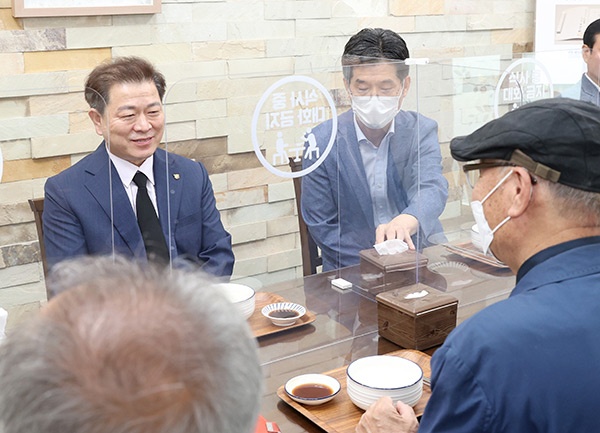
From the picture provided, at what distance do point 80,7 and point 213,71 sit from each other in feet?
2.01

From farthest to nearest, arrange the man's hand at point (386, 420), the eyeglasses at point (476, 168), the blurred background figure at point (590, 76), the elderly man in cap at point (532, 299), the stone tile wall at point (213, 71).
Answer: the blurred background figure at point (590, 76), the stone tile wall at point (213, 71), the man's hand at point (386, 420), the eyeglasses at point (476, 168), the elderly man in cap at point (532, 299)

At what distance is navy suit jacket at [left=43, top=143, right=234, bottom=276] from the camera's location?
6.84 feet

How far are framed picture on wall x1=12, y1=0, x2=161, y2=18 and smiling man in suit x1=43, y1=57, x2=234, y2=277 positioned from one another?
795 millimetres

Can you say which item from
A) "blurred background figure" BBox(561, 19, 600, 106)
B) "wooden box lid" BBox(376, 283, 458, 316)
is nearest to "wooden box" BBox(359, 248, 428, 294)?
"wooden box lid" BBox(376, 283, 458, 316)

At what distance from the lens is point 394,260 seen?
7.17ft

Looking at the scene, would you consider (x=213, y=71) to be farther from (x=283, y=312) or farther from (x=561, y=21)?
(x=561, y=21)

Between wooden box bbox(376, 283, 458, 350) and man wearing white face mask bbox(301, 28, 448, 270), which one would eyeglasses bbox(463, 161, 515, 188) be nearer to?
wooden box bbox(376, 283, 458, 350)

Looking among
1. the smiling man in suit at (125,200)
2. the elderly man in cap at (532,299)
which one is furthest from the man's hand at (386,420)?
the smiling man in suit at (125,200)

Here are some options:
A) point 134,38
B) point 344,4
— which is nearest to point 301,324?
point 134,38

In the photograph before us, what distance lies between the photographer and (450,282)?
2.22m

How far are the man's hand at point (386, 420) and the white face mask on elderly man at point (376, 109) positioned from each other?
0.89m

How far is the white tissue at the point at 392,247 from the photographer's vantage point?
2.19m

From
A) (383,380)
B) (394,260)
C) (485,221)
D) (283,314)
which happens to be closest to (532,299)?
(485,221)

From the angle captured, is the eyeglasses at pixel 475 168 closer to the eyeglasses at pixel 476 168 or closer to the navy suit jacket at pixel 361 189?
the eyeglasses at pixel 476 168
